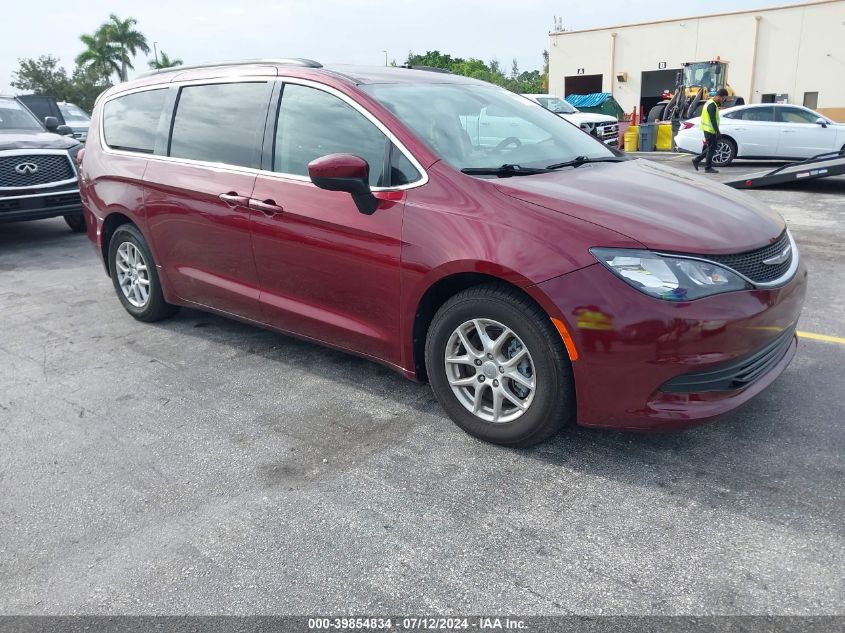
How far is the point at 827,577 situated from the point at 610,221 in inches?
60.2

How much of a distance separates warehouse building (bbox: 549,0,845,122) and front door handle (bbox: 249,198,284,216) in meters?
30.0

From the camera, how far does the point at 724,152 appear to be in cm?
1633

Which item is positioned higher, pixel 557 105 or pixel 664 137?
pixel 557 105

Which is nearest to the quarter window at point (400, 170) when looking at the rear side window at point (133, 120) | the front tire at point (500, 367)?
the front tire at point (500, 367)

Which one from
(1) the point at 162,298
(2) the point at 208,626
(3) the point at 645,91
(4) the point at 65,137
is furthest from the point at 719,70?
(2) the point at 208,626

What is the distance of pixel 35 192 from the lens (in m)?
8.53

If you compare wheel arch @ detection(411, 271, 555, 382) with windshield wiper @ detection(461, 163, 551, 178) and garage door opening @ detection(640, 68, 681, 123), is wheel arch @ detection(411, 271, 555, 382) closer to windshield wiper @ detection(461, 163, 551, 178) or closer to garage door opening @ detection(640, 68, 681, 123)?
windshield wiper @ detection(461, 163, 551, 178)

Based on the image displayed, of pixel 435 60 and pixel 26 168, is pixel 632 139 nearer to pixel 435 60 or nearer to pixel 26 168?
pixel 26 168

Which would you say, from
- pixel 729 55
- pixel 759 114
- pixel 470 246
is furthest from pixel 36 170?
pixel 729 55

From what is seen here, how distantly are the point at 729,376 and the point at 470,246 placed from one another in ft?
4.03

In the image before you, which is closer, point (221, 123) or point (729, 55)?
point (221, 123)

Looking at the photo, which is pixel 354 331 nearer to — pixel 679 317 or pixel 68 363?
pixel 679 317

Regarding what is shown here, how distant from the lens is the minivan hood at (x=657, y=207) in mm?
2885

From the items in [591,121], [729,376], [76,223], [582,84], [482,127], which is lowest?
[76,223]
